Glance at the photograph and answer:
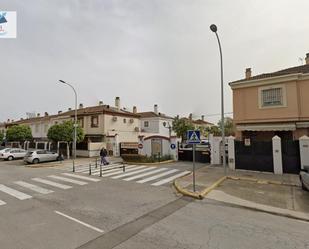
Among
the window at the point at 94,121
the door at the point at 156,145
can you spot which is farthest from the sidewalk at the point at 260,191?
the window at the point at 94,121

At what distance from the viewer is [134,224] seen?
20.8ft

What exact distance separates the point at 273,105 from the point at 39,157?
2265 cm

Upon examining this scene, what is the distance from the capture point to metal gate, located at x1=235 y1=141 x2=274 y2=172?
597 inches

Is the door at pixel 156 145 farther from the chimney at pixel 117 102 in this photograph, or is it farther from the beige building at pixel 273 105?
the chimney at pixel 117 102

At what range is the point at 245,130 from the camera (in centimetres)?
1845

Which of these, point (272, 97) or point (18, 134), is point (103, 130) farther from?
point (272, 97)

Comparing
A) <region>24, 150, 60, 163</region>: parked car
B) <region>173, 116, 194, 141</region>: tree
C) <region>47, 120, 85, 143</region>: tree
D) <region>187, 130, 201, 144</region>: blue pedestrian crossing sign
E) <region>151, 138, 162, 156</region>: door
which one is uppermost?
<region>173, 116, 194, 141</region>: tree

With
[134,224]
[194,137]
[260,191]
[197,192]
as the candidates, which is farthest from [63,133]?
[134,224]

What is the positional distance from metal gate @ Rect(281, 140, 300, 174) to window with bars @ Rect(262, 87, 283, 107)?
4095 millimetres

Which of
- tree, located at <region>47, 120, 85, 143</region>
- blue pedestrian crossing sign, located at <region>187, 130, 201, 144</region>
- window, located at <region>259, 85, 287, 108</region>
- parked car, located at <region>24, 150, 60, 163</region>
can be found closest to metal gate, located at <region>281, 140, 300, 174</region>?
window, located at <region>259, 85, 287, 108</region>

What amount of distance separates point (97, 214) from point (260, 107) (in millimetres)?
15591

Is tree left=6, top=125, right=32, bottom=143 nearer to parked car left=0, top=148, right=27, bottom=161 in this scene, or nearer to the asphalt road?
parked car left=0, top=148, right=27, bottom=161

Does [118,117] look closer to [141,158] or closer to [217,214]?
[141,158]

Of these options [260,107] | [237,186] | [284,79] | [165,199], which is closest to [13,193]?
[165,199]
